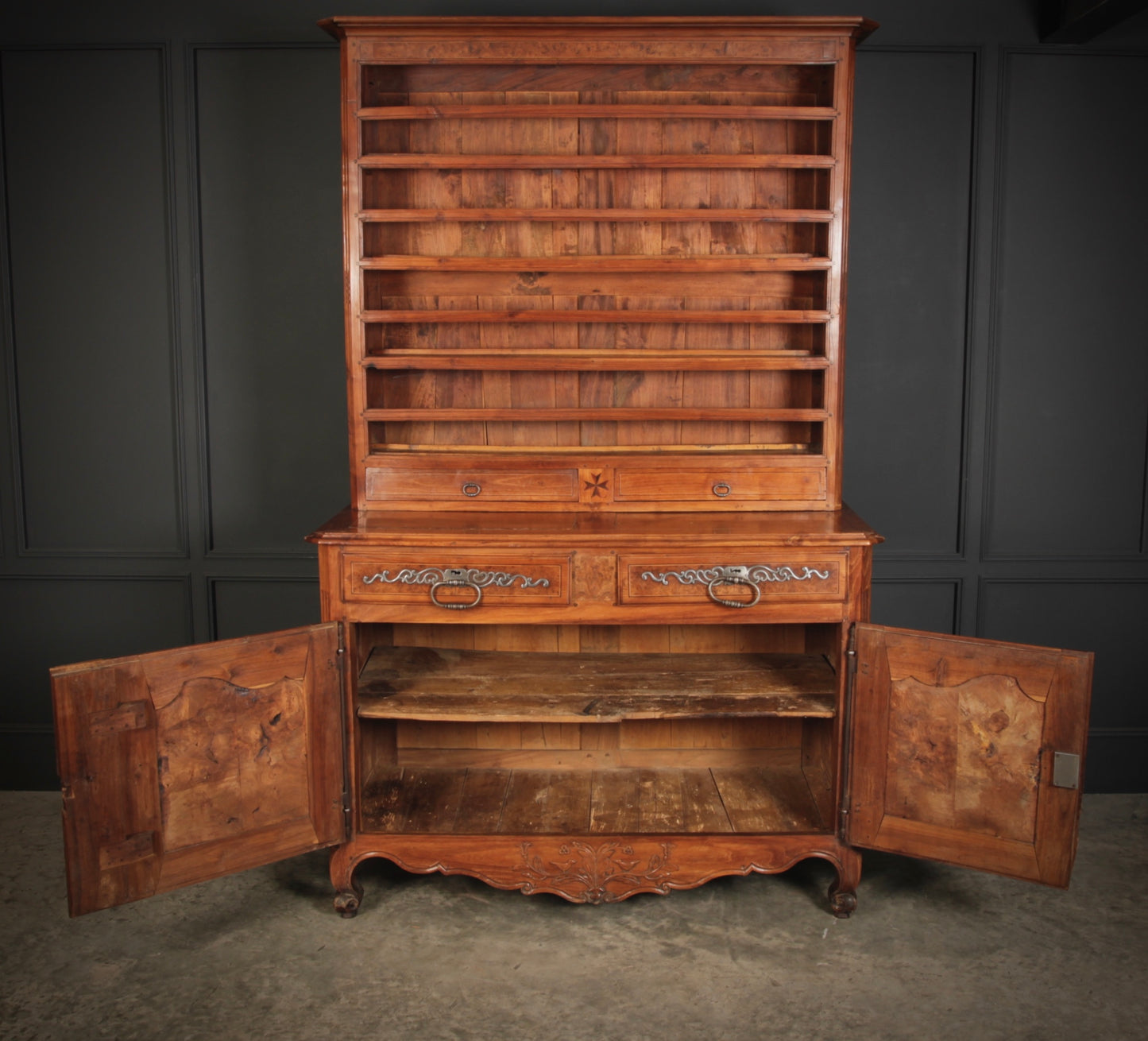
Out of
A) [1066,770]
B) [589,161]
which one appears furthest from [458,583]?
[1066,770]

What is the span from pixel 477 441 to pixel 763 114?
1272 millimetres

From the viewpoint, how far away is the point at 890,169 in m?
3.53

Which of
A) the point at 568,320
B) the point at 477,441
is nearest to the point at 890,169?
the point at 568,320

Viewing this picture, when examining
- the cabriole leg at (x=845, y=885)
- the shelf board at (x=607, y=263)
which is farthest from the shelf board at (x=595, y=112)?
the cabriole leg at (x=845, y=885)

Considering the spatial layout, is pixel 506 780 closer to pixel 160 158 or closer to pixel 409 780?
pixel 409 780

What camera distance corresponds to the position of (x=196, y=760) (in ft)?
8.14

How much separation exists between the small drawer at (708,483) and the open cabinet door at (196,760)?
0.94 m

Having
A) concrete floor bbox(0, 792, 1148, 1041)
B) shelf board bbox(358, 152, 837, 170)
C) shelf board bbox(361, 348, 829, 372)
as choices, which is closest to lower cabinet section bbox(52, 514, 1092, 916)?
concrete floor bbox(0, 792, 1148, 1041)

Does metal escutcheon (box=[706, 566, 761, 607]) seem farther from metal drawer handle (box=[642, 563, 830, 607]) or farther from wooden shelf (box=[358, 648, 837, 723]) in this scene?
wooden shelf (box=[358, 648, 837, 723])

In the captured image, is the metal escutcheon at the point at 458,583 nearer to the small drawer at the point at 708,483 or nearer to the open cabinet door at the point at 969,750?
the small drawer at the point at 708,483

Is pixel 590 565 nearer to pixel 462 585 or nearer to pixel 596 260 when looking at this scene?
pixel 462 585

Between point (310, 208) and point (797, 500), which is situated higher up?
point (310, 208)

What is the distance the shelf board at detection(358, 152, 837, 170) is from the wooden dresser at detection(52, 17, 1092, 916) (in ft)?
0.04

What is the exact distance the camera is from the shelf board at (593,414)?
9.81ft
